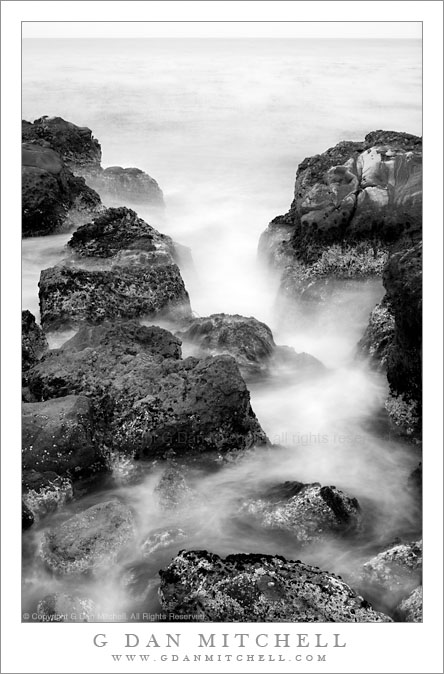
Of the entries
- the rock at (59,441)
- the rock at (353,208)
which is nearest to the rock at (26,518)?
the rock at (59,441)

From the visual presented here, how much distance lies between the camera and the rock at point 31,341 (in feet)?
30.0

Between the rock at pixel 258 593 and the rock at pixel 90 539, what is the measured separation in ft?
2.04

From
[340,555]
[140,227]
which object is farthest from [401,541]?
[140,227]

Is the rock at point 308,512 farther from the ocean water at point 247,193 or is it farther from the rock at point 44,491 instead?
the rock at point 44,491

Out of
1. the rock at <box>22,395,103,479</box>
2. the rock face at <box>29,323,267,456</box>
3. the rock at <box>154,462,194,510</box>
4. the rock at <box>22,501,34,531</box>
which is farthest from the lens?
the rock face at <box>29,323,267,456</box>

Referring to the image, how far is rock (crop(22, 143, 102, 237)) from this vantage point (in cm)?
1233

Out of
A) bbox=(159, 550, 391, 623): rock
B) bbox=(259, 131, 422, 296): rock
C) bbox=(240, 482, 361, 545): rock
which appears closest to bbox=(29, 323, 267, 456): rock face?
bbox=(240, 482, 361, 545): rock

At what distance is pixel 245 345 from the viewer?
9.73 meters

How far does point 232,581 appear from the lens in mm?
6191

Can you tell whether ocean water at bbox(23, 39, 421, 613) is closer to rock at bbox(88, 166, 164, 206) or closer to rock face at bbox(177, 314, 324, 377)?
rock at bbox(88, 166, 164, 206)

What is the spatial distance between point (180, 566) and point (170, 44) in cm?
435

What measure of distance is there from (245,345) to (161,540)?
10.5 feet

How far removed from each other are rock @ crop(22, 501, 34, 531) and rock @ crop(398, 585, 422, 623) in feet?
9.22

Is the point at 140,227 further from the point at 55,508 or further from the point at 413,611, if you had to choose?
the point at 413,611
